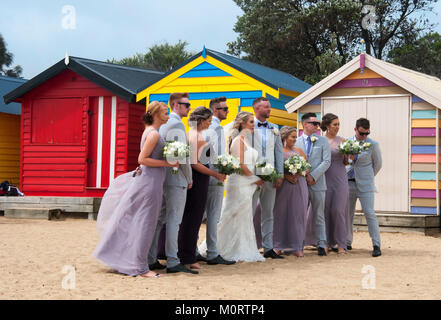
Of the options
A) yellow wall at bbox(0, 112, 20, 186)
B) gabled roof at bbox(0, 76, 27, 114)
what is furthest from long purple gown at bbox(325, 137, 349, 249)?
yellow wall at bbox(0, 112, 20, 186)

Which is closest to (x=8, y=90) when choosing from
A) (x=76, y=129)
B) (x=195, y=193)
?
(x=76, y=129)

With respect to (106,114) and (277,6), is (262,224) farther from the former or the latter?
(277,6)

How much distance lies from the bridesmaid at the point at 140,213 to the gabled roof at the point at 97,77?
7.51m

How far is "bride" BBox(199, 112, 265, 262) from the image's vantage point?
731 centimetres

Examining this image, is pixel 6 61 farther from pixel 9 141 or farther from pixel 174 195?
pixel 174 195

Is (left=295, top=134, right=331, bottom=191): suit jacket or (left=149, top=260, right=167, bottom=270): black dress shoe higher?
(left=295, top=134, right=331, bottom=191): suit jacket

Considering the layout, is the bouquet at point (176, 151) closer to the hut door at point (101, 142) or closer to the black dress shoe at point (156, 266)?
the black dress shoe at point (156, 266)

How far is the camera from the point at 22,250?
26.6 feet

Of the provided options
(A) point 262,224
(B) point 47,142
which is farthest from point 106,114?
(A) point 262,224

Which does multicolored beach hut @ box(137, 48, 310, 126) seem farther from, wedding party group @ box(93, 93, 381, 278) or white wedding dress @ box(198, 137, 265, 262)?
white wedding dress @ box(198, 137, 265, 262)

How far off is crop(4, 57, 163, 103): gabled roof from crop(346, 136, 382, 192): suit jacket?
6.44 meters

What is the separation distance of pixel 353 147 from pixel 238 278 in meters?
2.66

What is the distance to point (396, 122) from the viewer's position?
1148 centimetres
